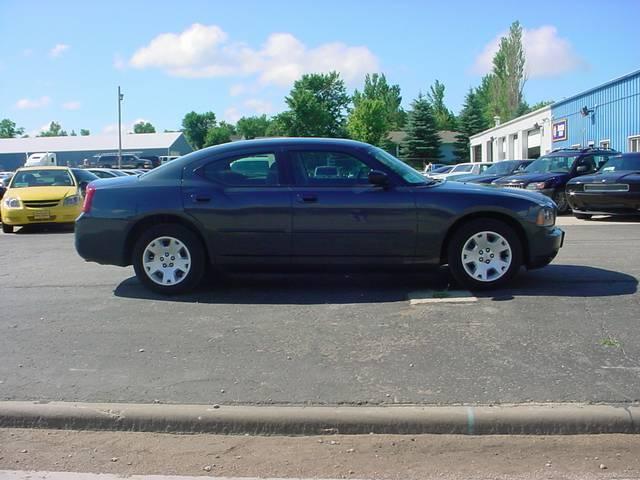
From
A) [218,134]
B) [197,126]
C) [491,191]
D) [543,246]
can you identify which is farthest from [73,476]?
[197,126]

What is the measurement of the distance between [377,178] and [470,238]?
3.79 ft

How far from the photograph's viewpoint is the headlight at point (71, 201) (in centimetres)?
1462

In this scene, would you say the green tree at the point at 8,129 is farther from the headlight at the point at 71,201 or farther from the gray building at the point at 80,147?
the headlight at the point at 71,201

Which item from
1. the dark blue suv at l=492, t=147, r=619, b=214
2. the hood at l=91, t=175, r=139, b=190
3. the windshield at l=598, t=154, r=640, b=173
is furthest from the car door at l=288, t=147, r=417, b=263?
the windshield at l=598, t=154, r=640, b=173

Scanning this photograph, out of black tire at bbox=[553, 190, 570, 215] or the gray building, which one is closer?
black tire at bbox=[553, 190, 570, 215]

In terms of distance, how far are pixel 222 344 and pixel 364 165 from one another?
101 inches

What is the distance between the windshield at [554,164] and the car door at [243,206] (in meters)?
12.4

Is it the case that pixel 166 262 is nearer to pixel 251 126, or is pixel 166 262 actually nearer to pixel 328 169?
pixel 328 169

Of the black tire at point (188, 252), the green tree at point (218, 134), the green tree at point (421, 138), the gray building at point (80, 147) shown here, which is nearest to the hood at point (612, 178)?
the black tire at point (188, 252)

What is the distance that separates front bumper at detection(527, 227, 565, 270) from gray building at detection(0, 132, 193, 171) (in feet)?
232

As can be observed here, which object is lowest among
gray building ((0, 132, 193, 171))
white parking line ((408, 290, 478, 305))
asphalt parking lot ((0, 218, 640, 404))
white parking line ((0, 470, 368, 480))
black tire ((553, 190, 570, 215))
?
white parking line ((0, 470, 368, 480))

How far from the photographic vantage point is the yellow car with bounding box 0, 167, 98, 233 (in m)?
14.3

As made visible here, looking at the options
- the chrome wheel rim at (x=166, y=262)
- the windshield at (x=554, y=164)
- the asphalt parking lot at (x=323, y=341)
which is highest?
the windshield at (x=554, y=164)

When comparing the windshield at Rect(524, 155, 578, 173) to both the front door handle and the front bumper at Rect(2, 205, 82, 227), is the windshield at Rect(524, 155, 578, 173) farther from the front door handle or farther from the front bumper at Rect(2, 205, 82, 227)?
the front door handle
